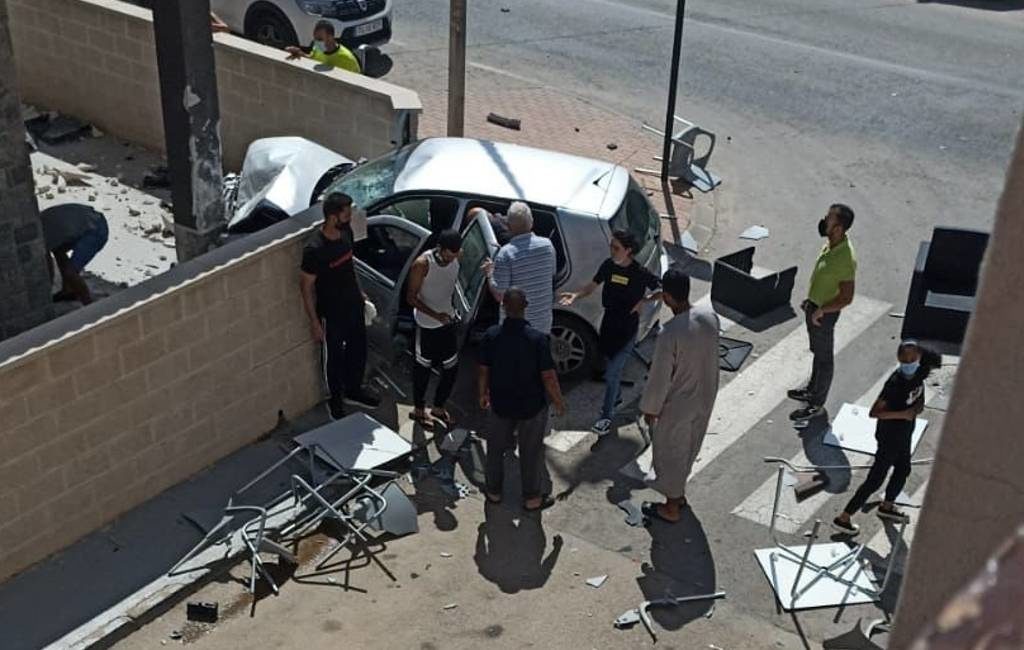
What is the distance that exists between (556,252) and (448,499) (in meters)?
2.13

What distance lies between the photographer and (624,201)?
34.5 feet

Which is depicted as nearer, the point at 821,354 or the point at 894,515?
the point at 894,515

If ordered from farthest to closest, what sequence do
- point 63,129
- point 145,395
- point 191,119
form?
point 63,129, point 191,119, point 145,395

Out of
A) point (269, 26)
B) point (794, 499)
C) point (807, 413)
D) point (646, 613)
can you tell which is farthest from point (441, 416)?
point (269, 26)

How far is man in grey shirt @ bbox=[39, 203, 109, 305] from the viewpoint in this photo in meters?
11.0

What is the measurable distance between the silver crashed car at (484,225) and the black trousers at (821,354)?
1.29m

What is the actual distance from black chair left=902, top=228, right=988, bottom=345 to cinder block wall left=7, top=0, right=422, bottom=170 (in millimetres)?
4773

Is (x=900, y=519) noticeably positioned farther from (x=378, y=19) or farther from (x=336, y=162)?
(x=378, y=19)

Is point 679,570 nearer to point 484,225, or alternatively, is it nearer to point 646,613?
point 646,613

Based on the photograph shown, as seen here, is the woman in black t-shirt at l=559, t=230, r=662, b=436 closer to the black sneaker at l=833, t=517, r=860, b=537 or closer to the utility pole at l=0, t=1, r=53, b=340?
the black sneaker at l=833, t=517, r=860, b=537

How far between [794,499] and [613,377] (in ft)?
5.09

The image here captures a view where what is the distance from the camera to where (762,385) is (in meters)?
10.7

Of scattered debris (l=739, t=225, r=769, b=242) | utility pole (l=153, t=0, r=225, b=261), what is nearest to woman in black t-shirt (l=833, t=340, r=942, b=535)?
scattered debris (l=739, t=225, r=769, b=242)

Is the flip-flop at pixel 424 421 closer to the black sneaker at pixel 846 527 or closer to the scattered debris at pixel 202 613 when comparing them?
the scattered debris at pixel 202 613
